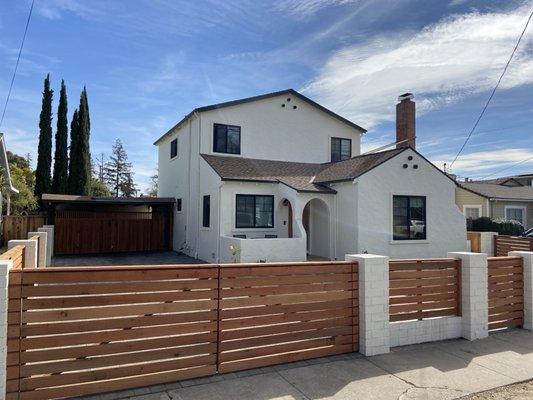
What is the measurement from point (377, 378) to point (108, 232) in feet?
54.7

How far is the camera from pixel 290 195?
48.6ft

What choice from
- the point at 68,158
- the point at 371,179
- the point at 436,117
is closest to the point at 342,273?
the point at 371,179

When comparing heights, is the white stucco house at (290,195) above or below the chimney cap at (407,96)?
below

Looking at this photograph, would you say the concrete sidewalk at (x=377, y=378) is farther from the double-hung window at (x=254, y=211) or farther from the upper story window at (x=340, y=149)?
the upper story window at (x=340, y=149)

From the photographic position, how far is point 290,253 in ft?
44.8

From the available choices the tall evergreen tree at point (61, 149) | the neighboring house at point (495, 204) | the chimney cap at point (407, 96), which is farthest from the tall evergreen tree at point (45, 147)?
the neighboring house at point (495, 204)

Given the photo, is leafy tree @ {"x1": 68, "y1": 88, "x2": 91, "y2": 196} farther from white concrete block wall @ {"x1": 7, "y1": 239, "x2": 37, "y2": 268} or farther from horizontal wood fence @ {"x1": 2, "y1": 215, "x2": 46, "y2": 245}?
white concrete block wall @ {"x1": 7, "y1": 239, "x2": 37, "y2": 268}

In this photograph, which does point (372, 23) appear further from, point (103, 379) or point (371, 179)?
point (103, 379)

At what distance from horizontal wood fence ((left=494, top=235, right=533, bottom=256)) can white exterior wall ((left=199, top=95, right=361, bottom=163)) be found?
8.20m

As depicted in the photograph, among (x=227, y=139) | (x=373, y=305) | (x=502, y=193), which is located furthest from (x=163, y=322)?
(x=502, y=193)

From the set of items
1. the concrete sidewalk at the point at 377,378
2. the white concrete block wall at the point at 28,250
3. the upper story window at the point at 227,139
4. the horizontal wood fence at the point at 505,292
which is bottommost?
the concrete sidewalk at the point at 377,378

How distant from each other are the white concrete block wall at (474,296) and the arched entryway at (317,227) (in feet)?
30.3

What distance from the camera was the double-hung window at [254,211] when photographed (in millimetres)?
14898

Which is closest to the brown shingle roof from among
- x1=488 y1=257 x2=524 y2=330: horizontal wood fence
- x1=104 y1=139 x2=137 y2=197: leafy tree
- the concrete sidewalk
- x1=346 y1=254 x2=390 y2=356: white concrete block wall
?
x1=488 y1=257 x2=524 y2=330: horizontal wood fence
